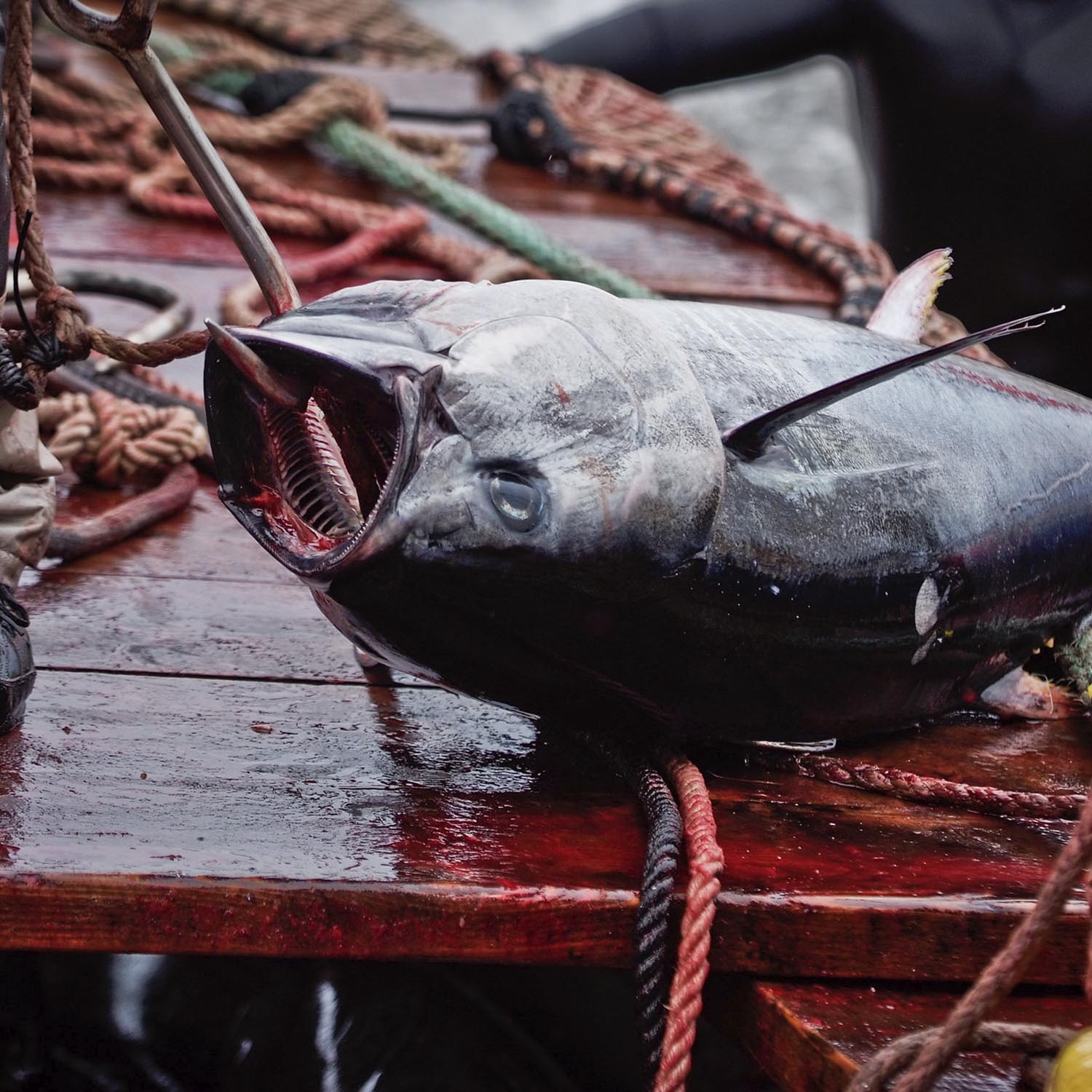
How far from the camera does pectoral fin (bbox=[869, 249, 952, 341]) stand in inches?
68.5

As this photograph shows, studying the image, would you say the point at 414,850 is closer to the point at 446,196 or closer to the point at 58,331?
the point at 58,331

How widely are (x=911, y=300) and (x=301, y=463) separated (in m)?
0.91

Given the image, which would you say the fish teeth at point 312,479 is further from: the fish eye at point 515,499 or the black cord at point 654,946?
the black cord at point 654,946

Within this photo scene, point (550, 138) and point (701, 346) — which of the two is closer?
point (701, 346)

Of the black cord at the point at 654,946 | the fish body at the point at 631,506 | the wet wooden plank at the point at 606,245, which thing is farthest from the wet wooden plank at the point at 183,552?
the wet wooden plank at the point at 606,245

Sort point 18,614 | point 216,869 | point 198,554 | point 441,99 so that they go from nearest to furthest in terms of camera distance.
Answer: point 216,869 < point 18,614 < point 198,554 < point 441,99

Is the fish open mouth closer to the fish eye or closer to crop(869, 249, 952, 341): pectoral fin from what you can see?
the fish eye

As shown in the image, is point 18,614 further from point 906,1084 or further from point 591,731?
point 906,1084

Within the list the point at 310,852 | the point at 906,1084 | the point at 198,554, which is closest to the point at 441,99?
the point at 198,554

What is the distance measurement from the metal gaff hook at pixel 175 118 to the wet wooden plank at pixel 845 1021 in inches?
33.1

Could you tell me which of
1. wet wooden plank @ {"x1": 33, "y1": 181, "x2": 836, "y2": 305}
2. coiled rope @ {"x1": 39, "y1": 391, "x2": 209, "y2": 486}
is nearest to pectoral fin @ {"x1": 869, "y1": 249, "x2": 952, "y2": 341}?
coiled rope @ {"x1": 39, "y1": 391, "x2": 209, "y2": 486}

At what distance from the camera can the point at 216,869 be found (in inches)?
46.0

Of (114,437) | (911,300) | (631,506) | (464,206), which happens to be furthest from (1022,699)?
(464,206)

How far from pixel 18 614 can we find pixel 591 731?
65cm
